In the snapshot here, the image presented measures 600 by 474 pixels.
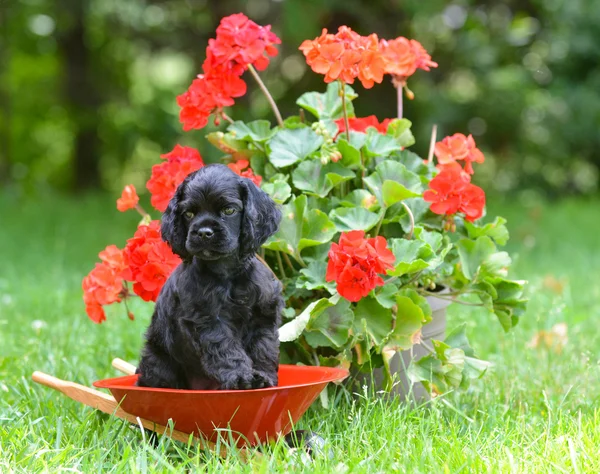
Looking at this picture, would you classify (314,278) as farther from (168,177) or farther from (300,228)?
(168,177)

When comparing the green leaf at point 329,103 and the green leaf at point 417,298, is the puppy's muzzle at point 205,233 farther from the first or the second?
the green leaf at point 329,103

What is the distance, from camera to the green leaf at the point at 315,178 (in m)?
3.17

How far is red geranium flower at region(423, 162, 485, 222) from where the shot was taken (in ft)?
10.2

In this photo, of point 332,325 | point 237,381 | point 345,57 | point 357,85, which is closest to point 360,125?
point 345,57

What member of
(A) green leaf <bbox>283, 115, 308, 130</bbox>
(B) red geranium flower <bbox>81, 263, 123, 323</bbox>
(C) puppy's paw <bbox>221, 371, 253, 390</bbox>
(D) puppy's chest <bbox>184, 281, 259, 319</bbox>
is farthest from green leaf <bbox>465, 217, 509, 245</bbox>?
(B) red geranium flower <bbox>81, 263, 123, 323</bbox>

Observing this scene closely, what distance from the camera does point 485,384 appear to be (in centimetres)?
345

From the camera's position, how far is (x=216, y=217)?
240cm

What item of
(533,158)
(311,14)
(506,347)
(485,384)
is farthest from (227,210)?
(533,158)

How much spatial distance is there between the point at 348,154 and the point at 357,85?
16.3 feet

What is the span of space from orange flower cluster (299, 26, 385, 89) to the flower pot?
0.92 m

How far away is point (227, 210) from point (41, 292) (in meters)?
3.36

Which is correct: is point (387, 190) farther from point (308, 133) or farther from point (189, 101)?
point (189, 101)

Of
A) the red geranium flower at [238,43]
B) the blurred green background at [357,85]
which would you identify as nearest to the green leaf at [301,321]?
the red geranium flower at [238,43]

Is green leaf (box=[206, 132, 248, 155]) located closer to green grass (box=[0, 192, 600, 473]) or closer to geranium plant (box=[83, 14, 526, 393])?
geranium plant (box=[83, 14, 526, 393])
